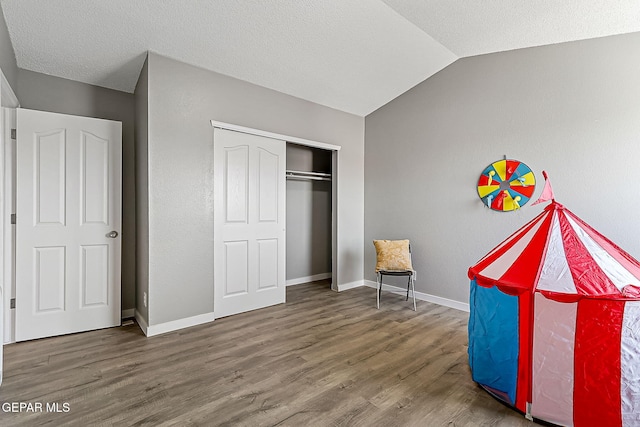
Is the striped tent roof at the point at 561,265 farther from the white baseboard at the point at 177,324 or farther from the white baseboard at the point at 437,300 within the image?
the white baseboard at the point at 177,324

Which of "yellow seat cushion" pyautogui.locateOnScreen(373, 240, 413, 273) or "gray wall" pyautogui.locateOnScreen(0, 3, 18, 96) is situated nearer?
"gray wall" pyautogui.locateOnScreen(0, 3, 18, 96)

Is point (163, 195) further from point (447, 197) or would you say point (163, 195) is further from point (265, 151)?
point (447, 197)

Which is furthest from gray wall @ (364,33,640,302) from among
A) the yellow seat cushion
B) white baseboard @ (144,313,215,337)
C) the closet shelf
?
white baseboard @ (144,313,215,337)

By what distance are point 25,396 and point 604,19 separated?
5271mm

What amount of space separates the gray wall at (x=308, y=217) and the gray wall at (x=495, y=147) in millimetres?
809

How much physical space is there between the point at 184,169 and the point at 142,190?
458 millimetres

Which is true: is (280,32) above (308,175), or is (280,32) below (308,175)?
above

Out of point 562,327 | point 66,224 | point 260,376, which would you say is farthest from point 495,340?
point 66,224

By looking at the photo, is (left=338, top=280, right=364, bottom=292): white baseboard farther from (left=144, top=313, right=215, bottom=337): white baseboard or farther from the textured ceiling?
the textured ceiling

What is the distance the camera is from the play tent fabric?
1.67 metres

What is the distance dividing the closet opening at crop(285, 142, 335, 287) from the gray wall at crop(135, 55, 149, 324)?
204 cm

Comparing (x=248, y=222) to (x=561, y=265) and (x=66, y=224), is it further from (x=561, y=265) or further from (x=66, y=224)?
(x=561, y=265)

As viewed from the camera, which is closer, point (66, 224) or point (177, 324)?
point (66, 224)

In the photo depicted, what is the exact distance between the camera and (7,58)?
8.50 ft
